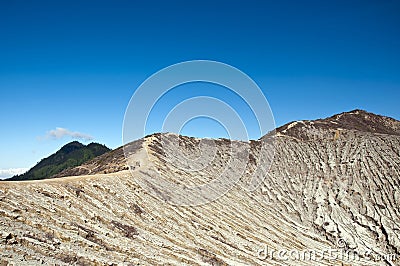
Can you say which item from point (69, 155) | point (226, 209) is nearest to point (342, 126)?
point (226, 209)

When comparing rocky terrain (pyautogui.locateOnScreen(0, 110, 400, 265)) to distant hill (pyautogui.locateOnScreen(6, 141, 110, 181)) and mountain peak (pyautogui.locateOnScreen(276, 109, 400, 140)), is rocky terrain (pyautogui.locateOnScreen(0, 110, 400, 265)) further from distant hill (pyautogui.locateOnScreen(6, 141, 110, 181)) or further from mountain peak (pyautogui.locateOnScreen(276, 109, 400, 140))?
distant hill (pyautogui.locateOnScreen(6, 141, 110, 181))

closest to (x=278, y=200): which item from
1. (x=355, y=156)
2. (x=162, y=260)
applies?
(x=355, y=156)

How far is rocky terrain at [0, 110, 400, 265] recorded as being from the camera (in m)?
23.0

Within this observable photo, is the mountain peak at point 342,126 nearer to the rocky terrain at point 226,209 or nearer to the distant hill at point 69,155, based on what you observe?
the rocky terrain at point 226,209

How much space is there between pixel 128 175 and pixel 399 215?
Answer: 3717cm

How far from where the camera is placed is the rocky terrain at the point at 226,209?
2303cm

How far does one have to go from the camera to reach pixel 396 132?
86812mm

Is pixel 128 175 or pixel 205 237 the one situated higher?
pixel 128 175

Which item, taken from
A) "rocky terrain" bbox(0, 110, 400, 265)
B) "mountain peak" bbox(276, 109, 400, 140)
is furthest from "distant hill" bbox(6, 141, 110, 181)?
"rocky terrain" bbox(0, 110, 400, 265)

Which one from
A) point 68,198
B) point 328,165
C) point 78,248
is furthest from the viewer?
point 328,165

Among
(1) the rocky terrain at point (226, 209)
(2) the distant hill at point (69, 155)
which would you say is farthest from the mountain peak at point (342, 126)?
(2) the distant hill at point (69, 155)

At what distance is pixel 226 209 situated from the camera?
40.1 meters

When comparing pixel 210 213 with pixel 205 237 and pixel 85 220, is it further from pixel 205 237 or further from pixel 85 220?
Answer: pixel 85 220

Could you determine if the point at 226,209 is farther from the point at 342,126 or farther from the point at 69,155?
the point at 69,155
